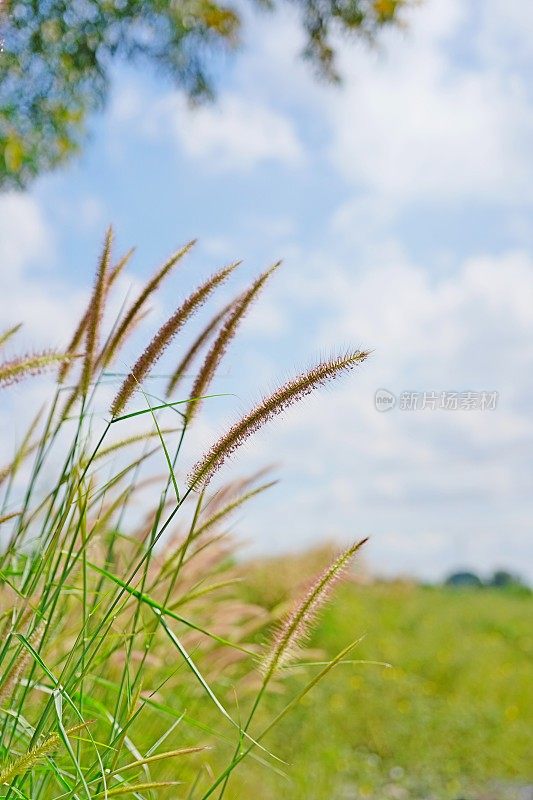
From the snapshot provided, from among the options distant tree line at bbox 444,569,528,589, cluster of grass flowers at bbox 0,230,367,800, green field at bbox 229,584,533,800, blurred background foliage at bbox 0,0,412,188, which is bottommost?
cluster of grass flowers at bbox 0,230,367,800

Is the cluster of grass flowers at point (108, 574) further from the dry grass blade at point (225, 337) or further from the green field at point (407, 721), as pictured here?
the green field at point (407, 721)

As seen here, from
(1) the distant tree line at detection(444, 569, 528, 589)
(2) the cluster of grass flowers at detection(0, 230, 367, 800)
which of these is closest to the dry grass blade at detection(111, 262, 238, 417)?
(2) the cluster of grass flowers at detection(0, 230, 367, 800)

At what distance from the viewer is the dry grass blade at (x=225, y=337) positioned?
140cm

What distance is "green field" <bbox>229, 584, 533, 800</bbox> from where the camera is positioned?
5.00 m

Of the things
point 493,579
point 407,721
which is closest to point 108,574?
point 407,721

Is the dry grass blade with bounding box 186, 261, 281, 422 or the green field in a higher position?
the green field

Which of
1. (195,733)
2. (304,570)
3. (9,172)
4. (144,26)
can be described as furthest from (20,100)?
(195,733)

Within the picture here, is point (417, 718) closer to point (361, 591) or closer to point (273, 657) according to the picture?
point (361, 591)

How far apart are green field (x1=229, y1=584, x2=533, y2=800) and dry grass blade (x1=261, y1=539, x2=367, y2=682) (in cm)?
219

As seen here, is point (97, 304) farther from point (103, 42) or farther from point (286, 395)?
point (103, 42)

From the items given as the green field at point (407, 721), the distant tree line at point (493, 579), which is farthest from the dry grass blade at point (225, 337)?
the distant tree line at point (493, 579)

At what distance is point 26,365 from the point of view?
1.44 metres

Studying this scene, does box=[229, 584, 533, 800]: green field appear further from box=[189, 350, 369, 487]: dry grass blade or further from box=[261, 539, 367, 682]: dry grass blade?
box=[189, 350, 369, 487]: dry grass blade

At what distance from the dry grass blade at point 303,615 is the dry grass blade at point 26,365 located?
1.65 feet
